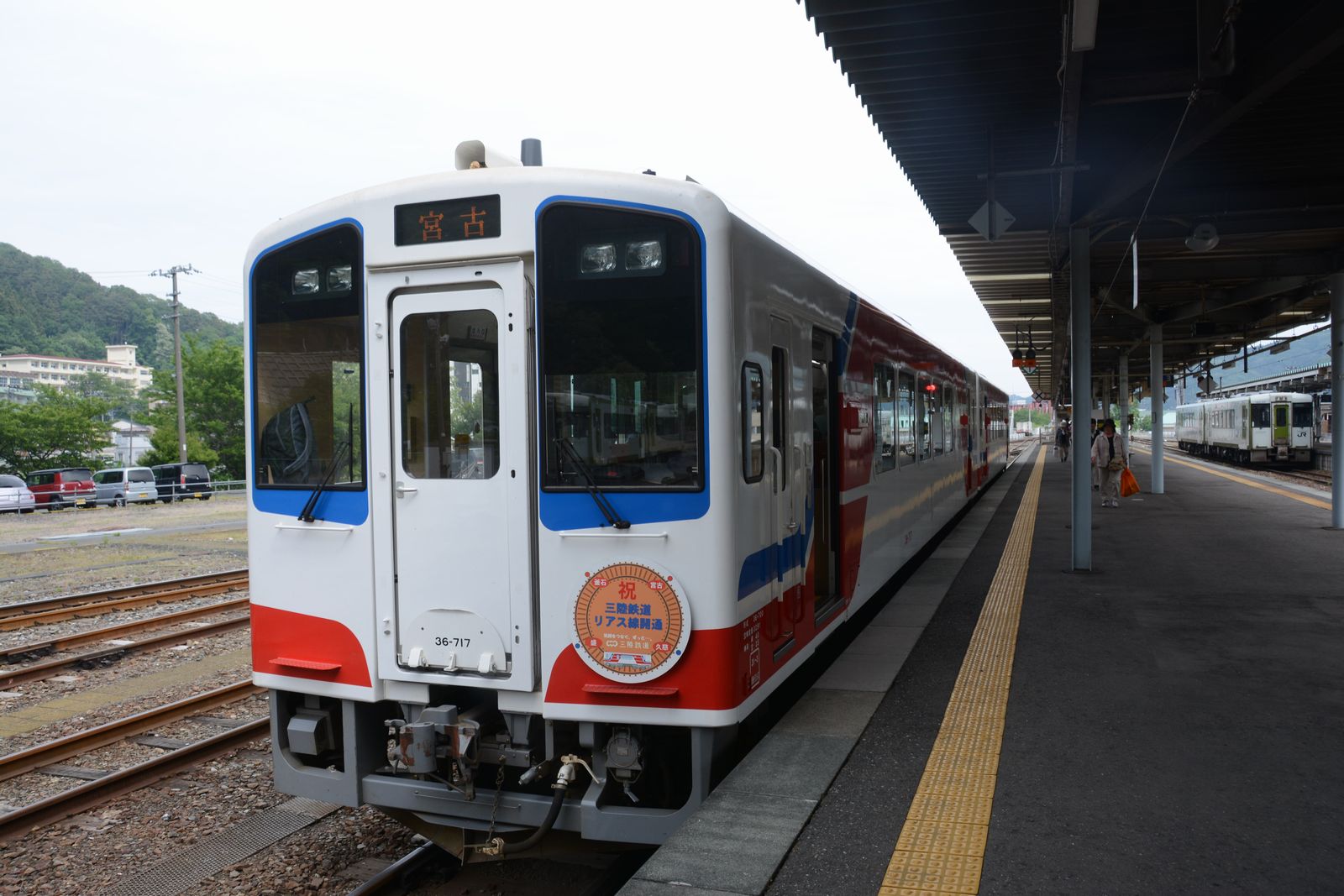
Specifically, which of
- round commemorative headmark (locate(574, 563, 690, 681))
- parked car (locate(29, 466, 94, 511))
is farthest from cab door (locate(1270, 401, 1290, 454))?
parked car (locate(29, 466, 94, 511))

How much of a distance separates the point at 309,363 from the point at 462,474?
924mm

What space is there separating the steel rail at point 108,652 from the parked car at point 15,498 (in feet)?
67.9

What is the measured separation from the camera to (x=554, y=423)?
13.2 feet

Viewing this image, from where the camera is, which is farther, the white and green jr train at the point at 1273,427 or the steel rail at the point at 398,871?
the white and green jr train at the point at 1273,427

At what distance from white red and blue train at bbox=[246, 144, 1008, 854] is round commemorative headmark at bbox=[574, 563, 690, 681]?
0.01 metres

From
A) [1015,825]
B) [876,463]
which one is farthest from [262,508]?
[876,463]

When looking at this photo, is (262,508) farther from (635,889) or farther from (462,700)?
(635,889)

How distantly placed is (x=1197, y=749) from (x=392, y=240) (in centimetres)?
446

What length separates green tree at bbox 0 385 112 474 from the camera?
4472 centimetres

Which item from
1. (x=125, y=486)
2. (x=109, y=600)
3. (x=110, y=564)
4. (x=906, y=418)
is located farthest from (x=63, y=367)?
(x=906, y=418)

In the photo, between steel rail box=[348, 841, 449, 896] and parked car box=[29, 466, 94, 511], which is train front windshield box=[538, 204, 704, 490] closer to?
steel rail box=[348, 841, 449, 896]

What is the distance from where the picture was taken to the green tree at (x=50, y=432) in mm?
44719

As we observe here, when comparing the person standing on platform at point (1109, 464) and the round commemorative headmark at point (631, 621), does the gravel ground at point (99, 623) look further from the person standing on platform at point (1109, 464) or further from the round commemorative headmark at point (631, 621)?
the person standing on platform at point (1109, 464)

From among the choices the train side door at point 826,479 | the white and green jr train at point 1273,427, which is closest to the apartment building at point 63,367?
the white and green jr train at point 1273,427
